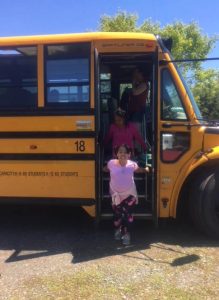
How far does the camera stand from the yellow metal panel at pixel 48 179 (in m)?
5.86

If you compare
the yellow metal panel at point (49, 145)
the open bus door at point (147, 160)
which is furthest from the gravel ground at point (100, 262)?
the yellow metal panel at point (49, 145)

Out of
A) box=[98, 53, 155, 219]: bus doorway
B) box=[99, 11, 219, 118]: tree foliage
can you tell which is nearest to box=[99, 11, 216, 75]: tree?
box=[99, 11, 219, 118]: tree foliage

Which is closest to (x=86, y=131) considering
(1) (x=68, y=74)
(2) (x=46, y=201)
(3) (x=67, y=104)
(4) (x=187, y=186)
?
(3) (x=67, y=104)

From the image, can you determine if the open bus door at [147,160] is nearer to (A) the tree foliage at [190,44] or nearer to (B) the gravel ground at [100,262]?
(B) the gravel ground at [100,262]

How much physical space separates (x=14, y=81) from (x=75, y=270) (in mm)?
2652

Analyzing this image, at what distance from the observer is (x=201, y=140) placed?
5.65 m

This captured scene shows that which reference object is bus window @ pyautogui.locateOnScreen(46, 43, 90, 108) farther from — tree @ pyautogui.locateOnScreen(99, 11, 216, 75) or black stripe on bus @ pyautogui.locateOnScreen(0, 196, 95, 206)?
tree @ pyautogui.locateOnScreen(99, 11, 216, 75)

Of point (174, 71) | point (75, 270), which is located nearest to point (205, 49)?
point (174, 71)

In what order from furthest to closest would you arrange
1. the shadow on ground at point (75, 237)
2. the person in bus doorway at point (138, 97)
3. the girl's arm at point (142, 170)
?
1. the person in bus doorway at point (138, 97)
2. the girl's arm at point (142, 170)
3. the shadow on ground at point (75, 237)

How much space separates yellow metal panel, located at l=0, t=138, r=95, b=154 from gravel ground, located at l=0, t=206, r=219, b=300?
3.74 ft

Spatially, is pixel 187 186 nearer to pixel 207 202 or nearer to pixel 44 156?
pixel 207 202

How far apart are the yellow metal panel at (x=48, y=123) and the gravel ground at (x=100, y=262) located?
142 cm

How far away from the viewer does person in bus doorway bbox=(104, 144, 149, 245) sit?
18.3 feet

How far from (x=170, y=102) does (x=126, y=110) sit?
1.12m
